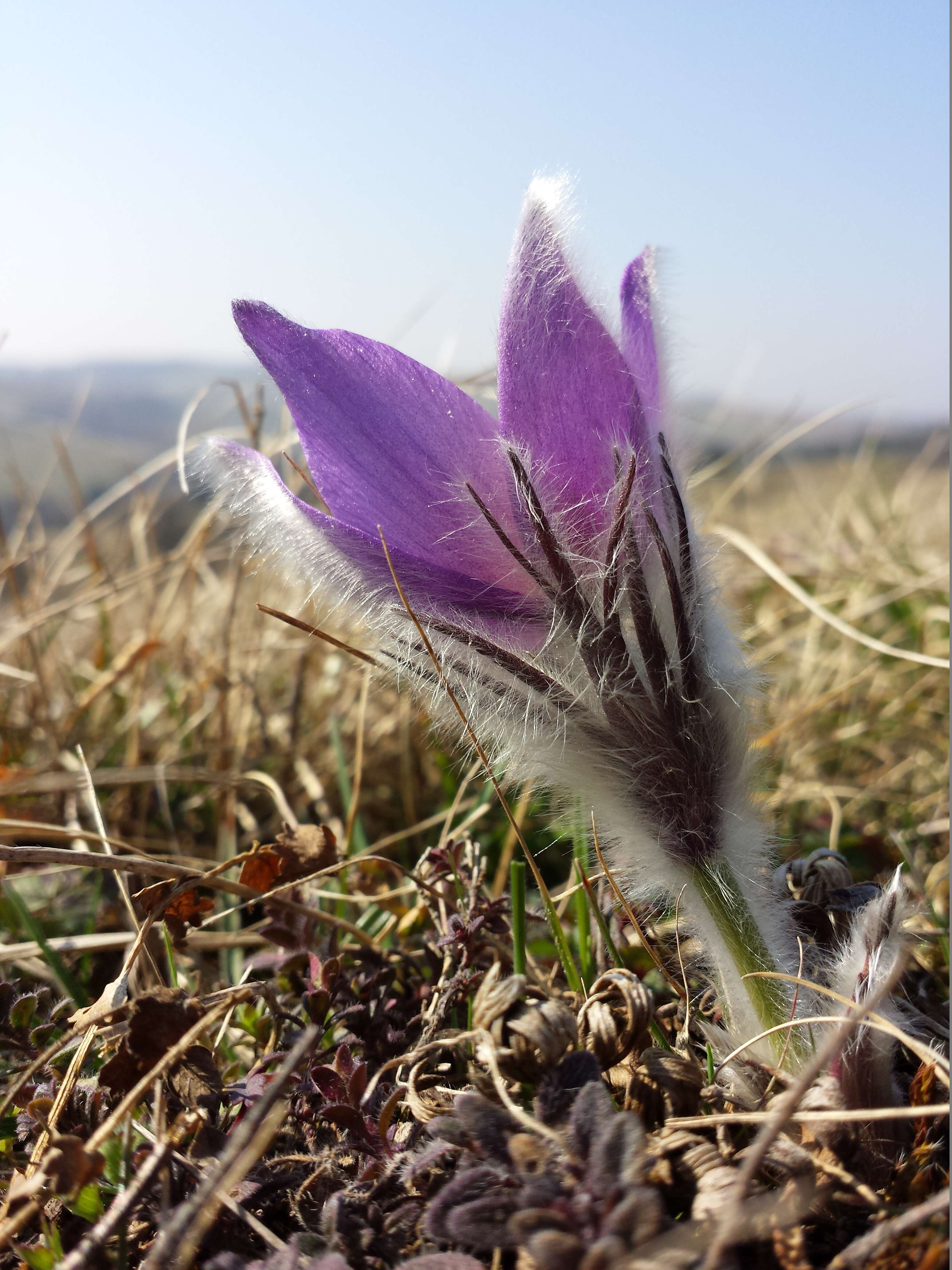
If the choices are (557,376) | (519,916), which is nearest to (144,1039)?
(519,916)

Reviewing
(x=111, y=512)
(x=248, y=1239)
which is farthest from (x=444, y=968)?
(x=111, y=512)

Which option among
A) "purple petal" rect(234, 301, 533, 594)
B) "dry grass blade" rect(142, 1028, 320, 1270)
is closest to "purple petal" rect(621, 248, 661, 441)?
"purple petal" rect(234, 301, 533, 594)

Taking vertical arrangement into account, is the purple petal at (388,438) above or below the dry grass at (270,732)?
above

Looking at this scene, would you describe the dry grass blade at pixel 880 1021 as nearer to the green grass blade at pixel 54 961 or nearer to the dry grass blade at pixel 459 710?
the dry grass blade at pixel 459 710

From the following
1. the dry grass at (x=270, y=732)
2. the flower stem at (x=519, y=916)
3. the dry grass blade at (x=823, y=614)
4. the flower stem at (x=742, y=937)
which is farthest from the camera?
the dry grass blade at (x=823, y=614)

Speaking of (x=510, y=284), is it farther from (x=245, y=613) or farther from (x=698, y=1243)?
(x=245, y=613)

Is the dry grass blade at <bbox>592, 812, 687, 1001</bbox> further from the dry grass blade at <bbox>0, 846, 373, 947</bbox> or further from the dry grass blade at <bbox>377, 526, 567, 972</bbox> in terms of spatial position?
the dry grass blade at <bbox>0, 846, 373, 947</bbox>

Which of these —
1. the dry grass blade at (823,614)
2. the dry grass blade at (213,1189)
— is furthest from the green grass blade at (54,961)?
the dry grass blade at (823,614)

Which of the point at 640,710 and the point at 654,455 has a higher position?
the point at 654,455
